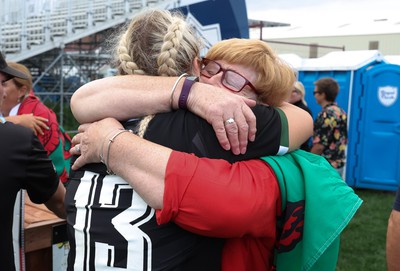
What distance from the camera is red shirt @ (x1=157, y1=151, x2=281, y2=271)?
1.16 meters

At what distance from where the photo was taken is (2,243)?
1542 millimetres

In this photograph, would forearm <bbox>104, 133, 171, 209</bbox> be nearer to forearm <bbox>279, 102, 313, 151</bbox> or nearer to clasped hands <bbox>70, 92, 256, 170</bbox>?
clasped hands <bbox>70, 92, 256, 170</bbox>

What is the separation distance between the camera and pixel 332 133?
5957mm

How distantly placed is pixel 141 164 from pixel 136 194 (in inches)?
3.9

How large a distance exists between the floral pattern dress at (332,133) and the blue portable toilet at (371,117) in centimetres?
150

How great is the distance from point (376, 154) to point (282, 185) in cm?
660

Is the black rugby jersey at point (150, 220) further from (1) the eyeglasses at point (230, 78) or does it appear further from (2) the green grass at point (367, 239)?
(2) the green grass at point (367, 239)

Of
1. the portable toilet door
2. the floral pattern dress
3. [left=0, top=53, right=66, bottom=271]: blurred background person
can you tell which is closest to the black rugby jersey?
[left=0, top=53, right=66, bottom=271]: blurred background person

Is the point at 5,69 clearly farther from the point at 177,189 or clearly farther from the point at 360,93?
the point at 360,93

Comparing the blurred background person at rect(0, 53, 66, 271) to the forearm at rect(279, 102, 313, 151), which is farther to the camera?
the blurred background person at rect(0, 53, 66, 271)

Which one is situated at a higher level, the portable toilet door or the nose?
the nose

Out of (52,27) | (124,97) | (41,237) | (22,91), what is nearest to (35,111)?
(22,91)

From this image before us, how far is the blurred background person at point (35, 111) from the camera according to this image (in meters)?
3.12

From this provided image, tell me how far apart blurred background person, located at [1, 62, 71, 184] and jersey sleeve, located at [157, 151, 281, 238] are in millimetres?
2131
